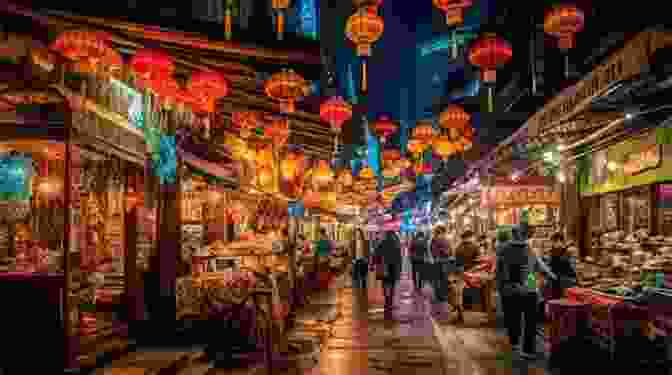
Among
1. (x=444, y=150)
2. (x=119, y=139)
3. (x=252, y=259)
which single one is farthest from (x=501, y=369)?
(x=444, y=150)

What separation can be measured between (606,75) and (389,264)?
7656 millimetres

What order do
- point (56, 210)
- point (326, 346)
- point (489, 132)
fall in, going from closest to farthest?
point (326, 346) → point (56, 210) → point (489, 132)

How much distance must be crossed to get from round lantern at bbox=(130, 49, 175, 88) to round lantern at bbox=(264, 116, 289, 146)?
549 centimetres

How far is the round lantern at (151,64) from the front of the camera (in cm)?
802

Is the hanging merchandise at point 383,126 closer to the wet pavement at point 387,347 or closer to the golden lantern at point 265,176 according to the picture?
the golden lantern at point 265,176

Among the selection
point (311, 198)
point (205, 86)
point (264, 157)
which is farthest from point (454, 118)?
point (205, 86)

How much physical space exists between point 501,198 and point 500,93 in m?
9.39

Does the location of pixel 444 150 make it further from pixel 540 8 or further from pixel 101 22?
pixel 101 22

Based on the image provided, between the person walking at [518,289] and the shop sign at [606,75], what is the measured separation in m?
2.86

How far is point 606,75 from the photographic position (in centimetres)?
928

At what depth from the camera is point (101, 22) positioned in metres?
6.87

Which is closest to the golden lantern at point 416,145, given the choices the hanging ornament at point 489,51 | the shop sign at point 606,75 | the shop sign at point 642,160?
the shop sign at point 606,75

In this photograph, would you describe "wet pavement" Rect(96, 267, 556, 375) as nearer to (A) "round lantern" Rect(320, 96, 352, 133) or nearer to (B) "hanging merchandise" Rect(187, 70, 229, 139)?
(B) "hanging merchandise" Rect(187, 70, 229, 139)

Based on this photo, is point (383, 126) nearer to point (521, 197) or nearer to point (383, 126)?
point (383, 126)
